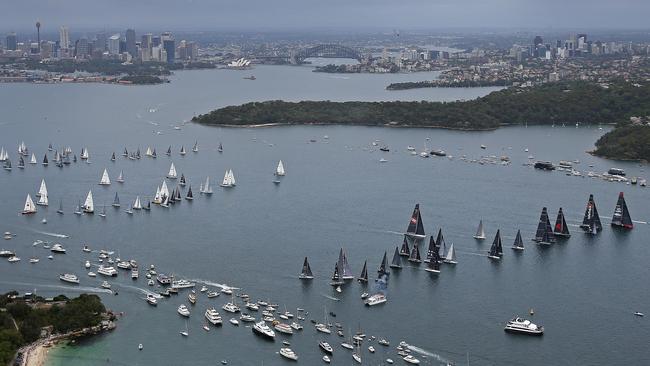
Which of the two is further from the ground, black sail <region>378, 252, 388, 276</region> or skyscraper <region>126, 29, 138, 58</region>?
skyscraper <region>126, 29, 138, 58</region>

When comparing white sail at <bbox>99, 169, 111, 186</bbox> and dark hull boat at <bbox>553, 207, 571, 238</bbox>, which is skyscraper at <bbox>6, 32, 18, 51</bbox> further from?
dark hull boat at <bbox>553, 207, 571, 238</bbox>

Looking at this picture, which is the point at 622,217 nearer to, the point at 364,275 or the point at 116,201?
the point at 364,275

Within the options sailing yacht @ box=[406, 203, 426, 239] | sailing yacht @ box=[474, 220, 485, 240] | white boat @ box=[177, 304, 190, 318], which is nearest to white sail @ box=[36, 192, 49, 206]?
white boat @ box=[177, 304, 190, 318]

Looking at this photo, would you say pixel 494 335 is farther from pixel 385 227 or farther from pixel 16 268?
pixel 16 268

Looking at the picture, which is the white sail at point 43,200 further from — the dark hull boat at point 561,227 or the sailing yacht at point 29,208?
the dark hull boat at point 561,227

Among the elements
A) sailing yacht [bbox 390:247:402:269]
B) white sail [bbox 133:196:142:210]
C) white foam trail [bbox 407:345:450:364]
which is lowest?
white foam trail [bbox 407:345:450:364]

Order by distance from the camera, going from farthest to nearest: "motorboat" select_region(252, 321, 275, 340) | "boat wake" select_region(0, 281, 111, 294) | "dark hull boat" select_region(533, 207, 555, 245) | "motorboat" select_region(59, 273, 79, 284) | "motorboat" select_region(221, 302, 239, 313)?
"dark hull boat" select_region(533, 207, 555, 245), "motorboat" select_region(59, 273, 79, 284), "boat wake" select_region(0, 281, 111, 294), "motorboat" select_region(221, 302, 239, 313), "motorboat" select_region(252, 321, 275, 340)
